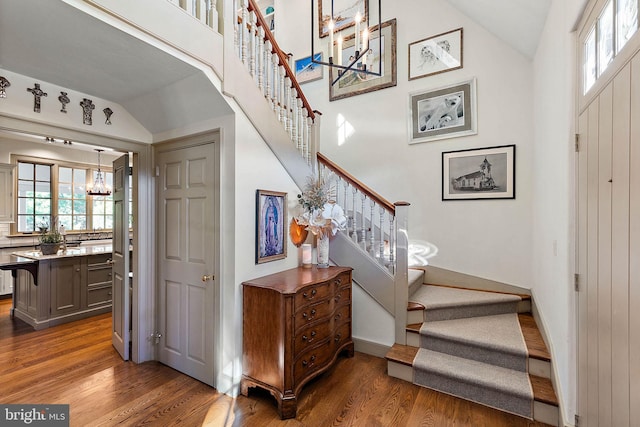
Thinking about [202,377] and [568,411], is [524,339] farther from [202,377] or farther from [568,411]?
[202,377]

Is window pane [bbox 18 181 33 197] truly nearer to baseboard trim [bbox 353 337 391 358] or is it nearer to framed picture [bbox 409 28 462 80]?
baseboard trim [bbox 353 337 391 358]

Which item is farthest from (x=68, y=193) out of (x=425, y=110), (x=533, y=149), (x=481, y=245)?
(x=533, y=149)

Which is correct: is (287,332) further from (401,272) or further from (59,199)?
(59,199)

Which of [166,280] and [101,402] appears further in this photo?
[166,280]

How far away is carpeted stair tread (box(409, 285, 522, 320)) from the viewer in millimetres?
3041

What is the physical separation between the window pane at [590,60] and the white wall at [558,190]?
0.14 m

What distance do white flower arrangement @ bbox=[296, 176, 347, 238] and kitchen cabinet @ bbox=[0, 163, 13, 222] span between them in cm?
537

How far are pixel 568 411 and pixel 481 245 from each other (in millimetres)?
1961

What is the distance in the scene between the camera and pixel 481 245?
3551 millimetres

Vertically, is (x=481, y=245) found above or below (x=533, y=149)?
below

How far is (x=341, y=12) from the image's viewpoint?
4.51 meters

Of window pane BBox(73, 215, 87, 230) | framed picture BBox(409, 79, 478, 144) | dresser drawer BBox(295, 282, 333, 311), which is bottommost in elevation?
dresser drawer BBox(295, 282, 333, 311)

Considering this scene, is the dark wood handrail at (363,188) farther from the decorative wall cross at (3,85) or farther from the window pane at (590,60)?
the decorative wall cross at (3,85)

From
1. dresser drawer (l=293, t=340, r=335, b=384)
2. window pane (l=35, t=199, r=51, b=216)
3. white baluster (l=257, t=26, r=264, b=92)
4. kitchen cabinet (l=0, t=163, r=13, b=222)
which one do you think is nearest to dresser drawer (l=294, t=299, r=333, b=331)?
dresser drawer (l=293, t=340, r=335, b=384)
